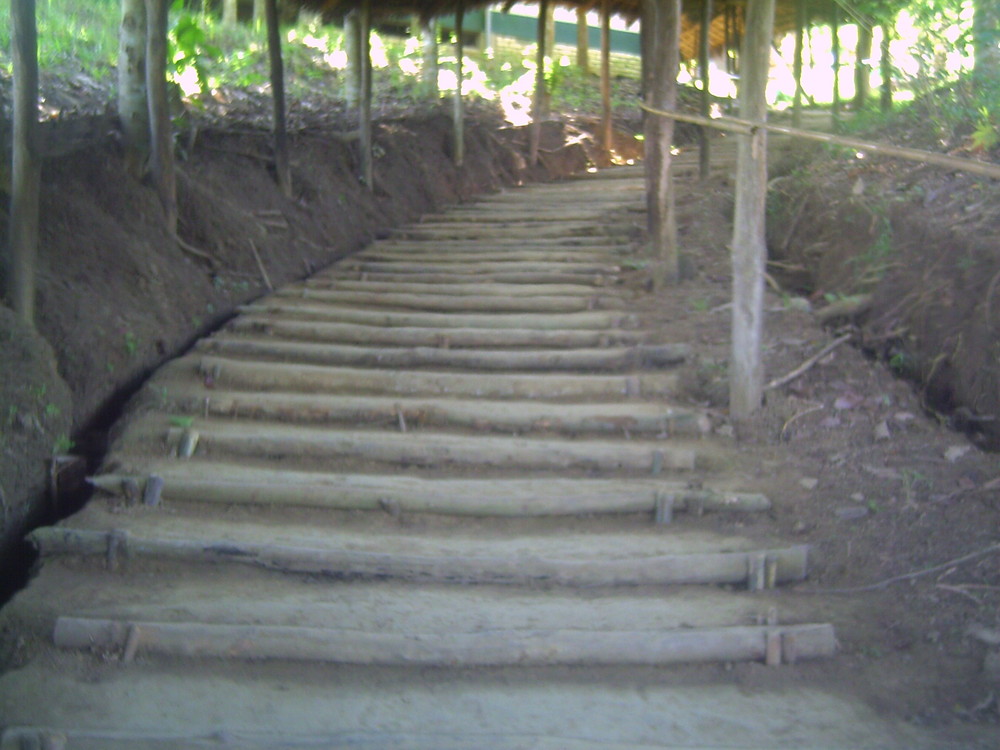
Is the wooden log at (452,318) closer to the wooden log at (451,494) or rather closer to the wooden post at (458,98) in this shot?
the wooden log at (451,494)

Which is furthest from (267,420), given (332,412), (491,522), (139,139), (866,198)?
(866,198)

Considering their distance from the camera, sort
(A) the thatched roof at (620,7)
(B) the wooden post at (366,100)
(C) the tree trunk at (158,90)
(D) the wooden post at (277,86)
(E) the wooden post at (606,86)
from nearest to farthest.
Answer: (C) the tree trunk at (158,90)
(D) the wooden post at (277,86)
(B) the wooden post at (366,100)
(A) the thatched roof at (620,7)
(E) the wooden post at (606,86)

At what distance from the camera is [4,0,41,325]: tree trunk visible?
4.73 m

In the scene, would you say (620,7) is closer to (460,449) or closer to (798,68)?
(798,68)

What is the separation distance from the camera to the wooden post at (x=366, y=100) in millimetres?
9344

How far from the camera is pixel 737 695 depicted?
3322 millimetres

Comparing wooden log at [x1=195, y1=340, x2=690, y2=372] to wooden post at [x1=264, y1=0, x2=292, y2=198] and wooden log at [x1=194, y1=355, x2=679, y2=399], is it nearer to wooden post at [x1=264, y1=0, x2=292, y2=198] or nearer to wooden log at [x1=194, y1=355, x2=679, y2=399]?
wooden log at [x1=194, y1=355, x2=679, y2=399]

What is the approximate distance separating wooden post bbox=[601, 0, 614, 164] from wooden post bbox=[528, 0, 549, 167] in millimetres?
793

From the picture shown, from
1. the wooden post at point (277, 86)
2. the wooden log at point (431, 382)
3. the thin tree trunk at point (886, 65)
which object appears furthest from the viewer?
the wooden post at point (277, 86)

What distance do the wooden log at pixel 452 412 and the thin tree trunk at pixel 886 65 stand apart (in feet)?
13.5

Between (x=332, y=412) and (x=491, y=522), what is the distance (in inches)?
55.0

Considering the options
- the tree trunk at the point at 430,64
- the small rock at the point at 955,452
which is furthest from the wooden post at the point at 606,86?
the small rock at the point at 955,452

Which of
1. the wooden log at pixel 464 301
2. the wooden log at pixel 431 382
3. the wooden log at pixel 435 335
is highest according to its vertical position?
the wooden log at pixel 464 301

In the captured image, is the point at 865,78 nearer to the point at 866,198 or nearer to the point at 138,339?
the point at 866,198
